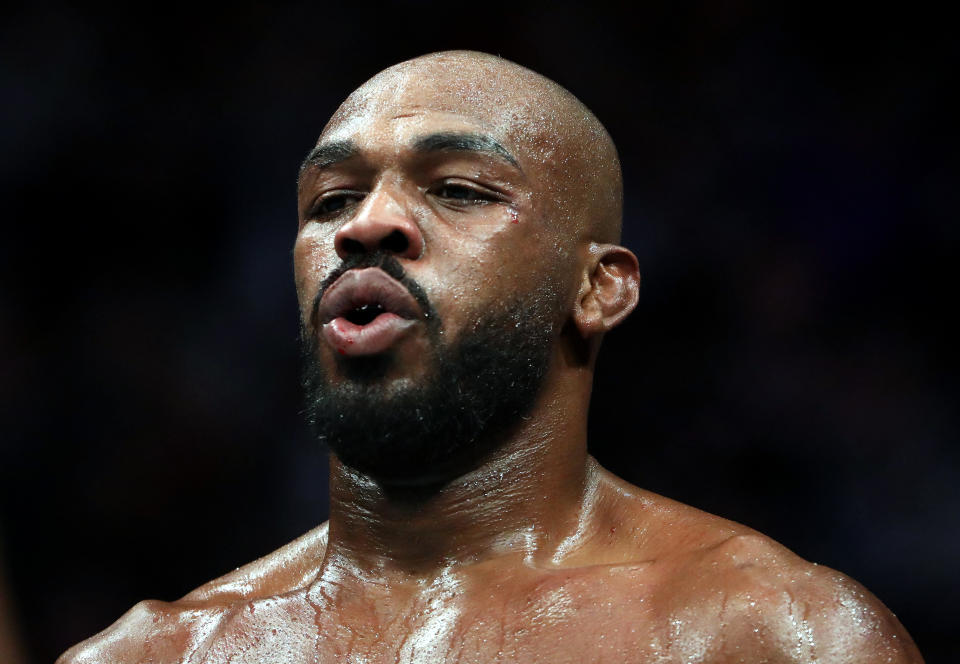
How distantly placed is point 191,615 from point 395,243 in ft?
3.50

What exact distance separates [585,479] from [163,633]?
3.65 feet

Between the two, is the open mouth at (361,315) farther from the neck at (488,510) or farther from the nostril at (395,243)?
the neck at (488,510)

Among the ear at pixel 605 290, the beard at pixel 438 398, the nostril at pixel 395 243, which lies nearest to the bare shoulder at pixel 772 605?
the beard at pixel 438 398

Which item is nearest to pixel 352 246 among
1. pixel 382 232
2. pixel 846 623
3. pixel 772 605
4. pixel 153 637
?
pixel 382 232

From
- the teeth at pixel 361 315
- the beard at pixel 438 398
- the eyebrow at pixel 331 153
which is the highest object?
the eyebrow at pixel 331 153

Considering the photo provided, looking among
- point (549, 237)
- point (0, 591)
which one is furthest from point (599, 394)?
point (0, 591)

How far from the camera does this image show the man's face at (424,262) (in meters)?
3.54

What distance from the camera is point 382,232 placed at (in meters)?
3.56

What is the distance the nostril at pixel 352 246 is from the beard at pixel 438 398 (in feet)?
0.24

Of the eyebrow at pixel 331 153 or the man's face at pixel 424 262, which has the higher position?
the eyebrow at pixel 331 153

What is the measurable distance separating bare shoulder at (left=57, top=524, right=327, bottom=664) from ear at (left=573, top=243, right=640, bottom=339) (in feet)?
3.13

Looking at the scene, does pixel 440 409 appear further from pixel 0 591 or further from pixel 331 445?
pixel 0 591

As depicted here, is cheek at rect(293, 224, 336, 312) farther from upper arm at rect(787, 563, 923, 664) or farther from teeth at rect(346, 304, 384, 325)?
upper arm at rect(787, 563, 923, 664)

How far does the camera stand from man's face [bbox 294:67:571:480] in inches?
139
